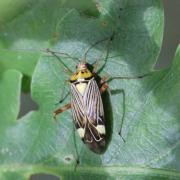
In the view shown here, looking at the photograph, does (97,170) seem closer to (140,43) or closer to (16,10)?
(140,43)

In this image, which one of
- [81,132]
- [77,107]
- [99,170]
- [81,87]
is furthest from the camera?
[81,87]

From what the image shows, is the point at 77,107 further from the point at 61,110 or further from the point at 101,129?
the point at 101,129

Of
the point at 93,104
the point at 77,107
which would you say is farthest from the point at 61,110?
the point at 93,104

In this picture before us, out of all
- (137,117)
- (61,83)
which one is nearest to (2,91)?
(61,83)

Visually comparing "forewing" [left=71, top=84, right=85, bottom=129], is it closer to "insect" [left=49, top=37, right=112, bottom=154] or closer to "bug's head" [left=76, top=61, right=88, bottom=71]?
"insect" [left=49, top=37, right=112, bottom=154]

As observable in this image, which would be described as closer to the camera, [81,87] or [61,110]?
[61,110]

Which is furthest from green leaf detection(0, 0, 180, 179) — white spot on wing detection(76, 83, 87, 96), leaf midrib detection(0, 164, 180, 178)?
white spot on wing detection(76, 83, 87, 96)
